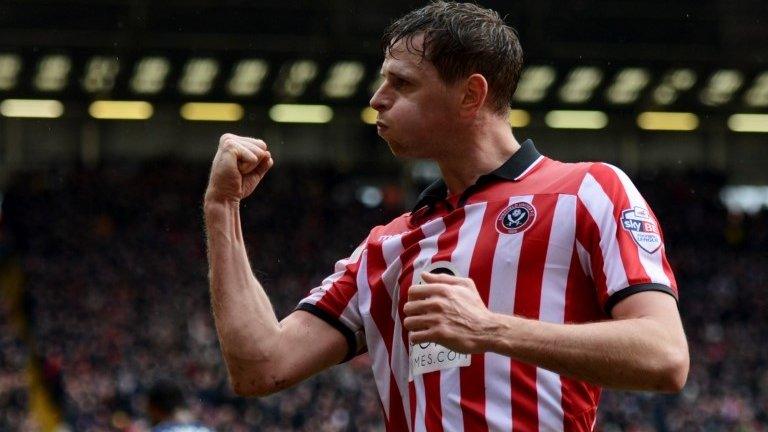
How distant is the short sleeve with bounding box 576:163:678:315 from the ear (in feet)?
0.91

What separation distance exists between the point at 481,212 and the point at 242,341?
1.78 ft

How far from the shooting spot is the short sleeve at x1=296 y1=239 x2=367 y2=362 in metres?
2.87

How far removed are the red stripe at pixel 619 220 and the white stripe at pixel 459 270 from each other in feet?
0.83

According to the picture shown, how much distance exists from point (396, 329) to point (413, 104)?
A: 454mm

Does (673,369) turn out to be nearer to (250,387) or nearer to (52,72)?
(250,387)

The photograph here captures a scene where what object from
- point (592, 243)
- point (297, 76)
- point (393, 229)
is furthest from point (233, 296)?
point (297, 76)

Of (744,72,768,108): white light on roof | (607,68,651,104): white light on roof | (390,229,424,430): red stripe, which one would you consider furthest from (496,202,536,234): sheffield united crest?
(744,72,768,108): white light on roof

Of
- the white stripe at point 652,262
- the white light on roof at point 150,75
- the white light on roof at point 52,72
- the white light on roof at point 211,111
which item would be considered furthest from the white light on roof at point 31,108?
the white stripe at point 652,262

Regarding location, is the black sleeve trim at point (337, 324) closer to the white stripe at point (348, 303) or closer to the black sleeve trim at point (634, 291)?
the white stripe at point (348, 303)

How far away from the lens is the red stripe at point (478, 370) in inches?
99.2

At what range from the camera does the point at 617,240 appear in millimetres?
2418

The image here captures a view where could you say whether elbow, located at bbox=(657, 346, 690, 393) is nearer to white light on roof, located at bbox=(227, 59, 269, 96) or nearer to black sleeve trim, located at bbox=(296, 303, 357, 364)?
black sleeve trim, located at bbox=(296, 303, 357, 364)

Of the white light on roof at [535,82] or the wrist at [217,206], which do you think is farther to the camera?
the white light on roof at [535,82]

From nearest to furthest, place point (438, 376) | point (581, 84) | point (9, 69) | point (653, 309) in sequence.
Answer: point (653, 309), point (438, 376), point (9, 69), point (581, 84)
